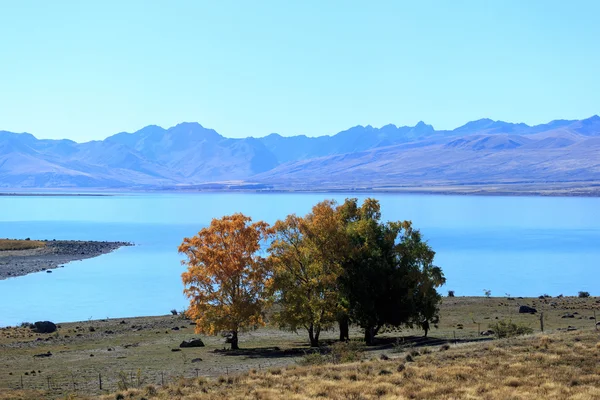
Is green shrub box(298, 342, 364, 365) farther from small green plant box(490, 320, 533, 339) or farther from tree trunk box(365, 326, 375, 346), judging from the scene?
small green plant box(490, 320, 533, 339)

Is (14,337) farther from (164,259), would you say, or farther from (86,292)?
(164,259)

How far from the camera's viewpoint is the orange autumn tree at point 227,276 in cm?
4512

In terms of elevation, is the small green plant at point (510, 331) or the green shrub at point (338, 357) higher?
the small green plant at point (510, 331)

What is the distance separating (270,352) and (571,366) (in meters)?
20.6

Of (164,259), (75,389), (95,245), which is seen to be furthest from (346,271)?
(95,245)

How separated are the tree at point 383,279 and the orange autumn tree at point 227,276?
234 inches

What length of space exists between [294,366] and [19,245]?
346ft

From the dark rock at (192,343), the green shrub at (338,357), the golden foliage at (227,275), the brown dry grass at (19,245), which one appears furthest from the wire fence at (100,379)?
the brown dry grass at (19,245)

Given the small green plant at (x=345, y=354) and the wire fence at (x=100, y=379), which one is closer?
the wire fence at (x=100, y=379)

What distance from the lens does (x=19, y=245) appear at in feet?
409

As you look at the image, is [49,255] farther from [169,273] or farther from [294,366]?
[294,366]

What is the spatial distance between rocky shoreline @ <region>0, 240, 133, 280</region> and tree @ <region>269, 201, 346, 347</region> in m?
61.0

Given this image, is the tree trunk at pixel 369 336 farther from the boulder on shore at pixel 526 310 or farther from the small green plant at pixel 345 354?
the boulder on shore at pixel 526 310

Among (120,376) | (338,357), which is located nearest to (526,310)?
(338,357)
